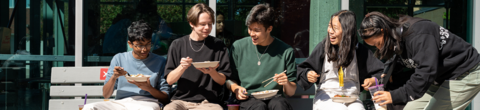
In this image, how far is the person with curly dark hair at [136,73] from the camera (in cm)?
275

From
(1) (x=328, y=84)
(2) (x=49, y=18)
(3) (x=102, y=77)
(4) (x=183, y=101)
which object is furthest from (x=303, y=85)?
(2) (x=49, y=18)

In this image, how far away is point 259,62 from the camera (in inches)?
114

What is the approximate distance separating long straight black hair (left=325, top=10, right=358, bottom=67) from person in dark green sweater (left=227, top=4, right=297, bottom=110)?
36 cm

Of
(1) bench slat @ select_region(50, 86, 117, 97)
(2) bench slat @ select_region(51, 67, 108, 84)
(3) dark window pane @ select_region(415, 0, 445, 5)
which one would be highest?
(3) dark window pane @ select_region(415, 0, 445, 5)

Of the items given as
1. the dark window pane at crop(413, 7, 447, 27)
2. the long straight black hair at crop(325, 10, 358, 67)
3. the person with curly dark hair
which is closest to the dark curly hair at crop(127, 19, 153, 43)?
the person with curly dark hair

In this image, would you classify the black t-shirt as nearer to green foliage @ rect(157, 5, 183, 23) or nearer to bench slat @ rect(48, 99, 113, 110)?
green foliage @ rect(157, 5, 183, 23)

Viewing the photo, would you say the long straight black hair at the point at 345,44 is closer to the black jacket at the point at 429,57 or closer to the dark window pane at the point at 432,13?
the black jacket at the point at 429,57

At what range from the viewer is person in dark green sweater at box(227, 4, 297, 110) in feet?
9.07

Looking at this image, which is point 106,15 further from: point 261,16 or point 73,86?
point 261,16

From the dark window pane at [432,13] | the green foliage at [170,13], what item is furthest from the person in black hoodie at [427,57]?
A: the green foliage at [170,13]

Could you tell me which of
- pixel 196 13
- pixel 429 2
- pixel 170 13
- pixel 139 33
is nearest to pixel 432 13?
pixel 429 2

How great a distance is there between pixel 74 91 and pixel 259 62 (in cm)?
194

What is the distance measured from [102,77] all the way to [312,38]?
2.30m

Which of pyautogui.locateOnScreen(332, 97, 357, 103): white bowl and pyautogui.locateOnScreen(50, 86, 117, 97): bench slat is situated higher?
pyautogui.locateOnScreen(332, 97, 357, 103): white bowl
